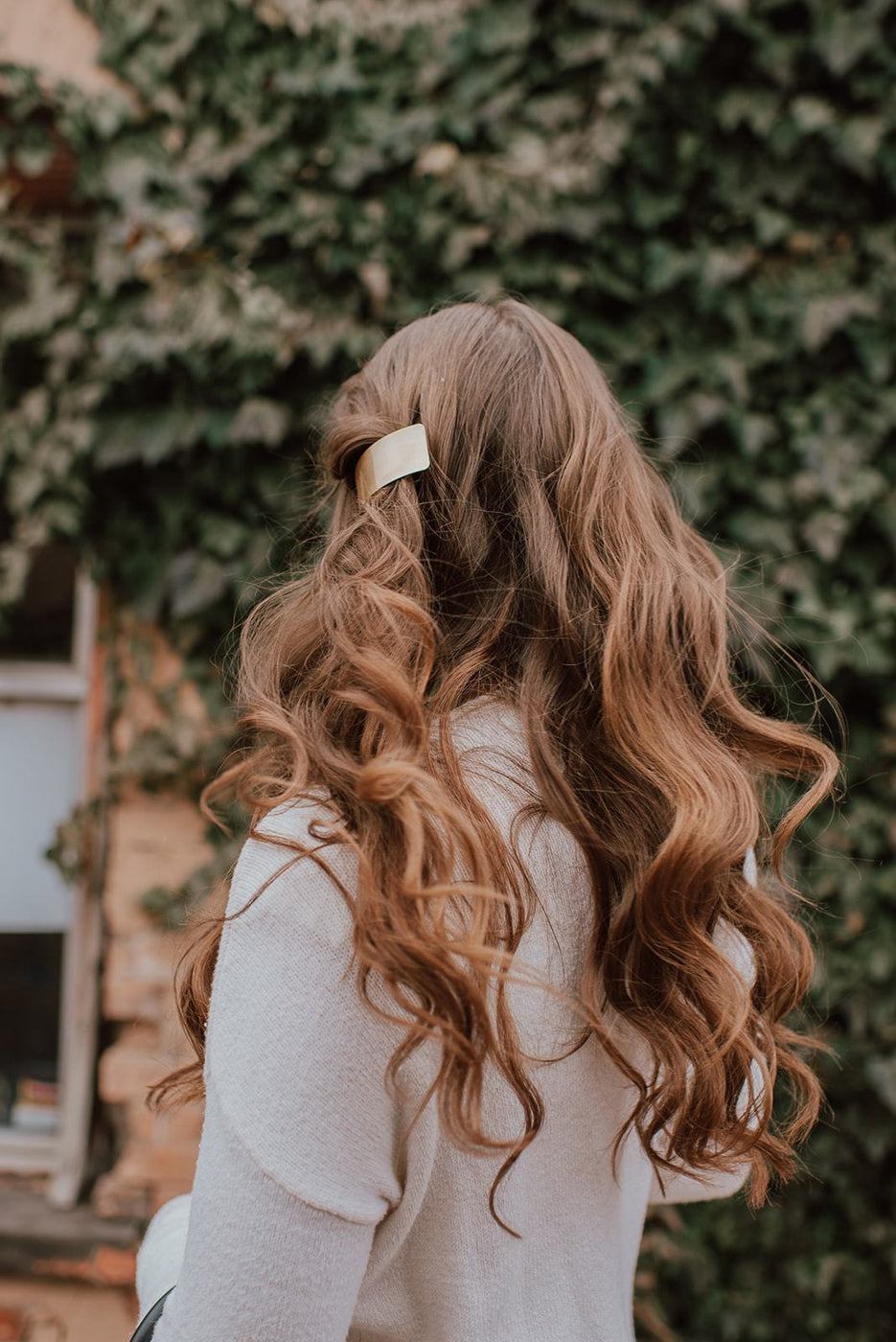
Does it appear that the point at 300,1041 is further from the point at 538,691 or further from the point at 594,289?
the point at 594,289

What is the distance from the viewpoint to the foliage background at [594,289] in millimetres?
1994

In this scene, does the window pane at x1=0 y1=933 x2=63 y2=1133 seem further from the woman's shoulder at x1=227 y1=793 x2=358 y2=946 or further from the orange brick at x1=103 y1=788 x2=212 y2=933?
the woman's shoulder at x1=227 y1=793 x2=358 y2=946

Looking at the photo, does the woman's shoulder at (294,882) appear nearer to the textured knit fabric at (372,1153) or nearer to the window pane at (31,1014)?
the textured knit fabric at (372,1153)

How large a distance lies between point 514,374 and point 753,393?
1.31m

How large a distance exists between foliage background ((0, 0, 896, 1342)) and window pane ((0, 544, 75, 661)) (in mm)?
292

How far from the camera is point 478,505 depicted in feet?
3.06

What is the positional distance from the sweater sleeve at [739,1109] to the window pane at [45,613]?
6.11 feet

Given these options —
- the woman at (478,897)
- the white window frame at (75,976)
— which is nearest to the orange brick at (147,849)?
the white window frame at (75,976)

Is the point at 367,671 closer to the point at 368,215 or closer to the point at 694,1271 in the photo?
the point at 368,215

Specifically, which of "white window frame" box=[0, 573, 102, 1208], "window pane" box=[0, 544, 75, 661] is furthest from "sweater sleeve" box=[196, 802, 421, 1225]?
"window pane" box=[0, 544, 75, 661]

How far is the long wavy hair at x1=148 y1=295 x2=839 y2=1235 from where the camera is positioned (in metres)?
0.82

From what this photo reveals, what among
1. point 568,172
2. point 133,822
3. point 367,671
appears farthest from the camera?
point 133,822

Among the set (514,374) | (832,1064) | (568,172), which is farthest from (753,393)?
(832,1064)

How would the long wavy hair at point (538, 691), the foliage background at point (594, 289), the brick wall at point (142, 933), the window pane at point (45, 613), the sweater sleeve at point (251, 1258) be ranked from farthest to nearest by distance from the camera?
1. the window pane at point (45, 613)
2. the brick wall at point (142, 933)
3. the foliage background at point (594, 289)
4. the long wavy hair at point (538, 691)
5. the sweater sleeve at point (251, 1258)
